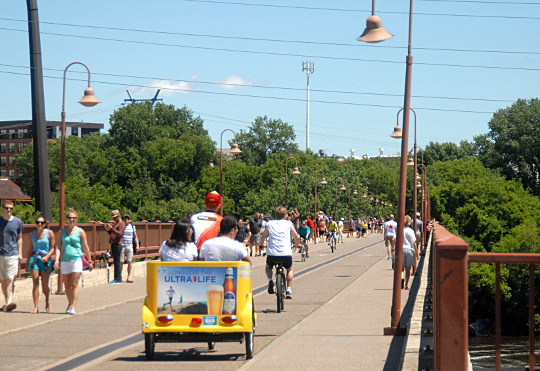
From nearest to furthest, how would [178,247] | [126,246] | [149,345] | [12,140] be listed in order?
[149,345]
[178,247]
[126,246]
[12,140]

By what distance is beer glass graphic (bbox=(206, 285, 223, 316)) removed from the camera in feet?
31.9

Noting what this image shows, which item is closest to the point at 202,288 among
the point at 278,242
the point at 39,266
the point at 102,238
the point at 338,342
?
the point at 338,342

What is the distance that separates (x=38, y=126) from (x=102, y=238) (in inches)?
150

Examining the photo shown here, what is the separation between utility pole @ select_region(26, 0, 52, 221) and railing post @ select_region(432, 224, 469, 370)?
1815cm

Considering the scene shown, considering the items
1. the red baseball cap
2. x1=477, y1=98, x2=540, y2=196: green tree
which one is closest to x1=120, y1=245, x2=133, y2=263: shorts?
the red baseball cap

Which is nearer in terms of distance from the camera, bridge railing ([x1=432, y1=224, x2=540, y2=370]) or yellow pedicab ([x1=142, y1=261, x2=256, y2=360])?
bridge railing ([x1=432, y1=224, x2=540, y2=370])

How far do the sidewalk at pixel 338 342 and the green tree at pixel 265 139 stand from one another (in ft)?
398

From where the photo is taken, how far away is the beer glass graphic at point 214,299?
9.73 meters

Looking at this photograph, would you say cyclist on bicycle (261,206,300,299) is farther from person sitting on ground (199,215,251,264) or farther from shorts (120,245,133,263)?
shorts (120,245,133,263)

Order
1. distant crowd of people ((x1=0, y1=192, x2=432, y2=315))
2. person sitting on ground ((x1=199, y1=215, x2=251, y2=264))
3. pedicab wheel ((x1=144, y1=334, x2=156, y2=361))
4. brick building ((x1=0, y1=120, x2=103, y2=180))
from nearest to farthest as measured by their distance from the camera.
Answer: pedicab wheel ((x1=144, y1=334, x2=156, y2=361)) < person sitting on ground ((x1=199, y1=215, x2=251, y2=264)) < distant crowd of people ((x1=0, y1=192, x2=432, y2=315)) < brick building ((x1=0, y1=120, x2=103, y2=180))

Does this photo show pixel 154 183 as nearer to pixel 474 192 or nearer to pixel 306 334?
pixel 474 192

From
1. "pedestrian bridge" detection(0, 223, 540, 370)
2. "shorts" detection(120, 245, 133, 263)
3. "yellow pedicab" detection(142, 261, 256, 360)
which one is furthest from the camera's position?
"shorts" detection(120, 245, 133, 263)

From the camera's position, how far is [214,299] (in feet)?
31.9

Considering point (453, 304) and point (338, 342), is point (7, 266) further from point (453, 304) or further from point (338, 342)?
point (453, 304)
